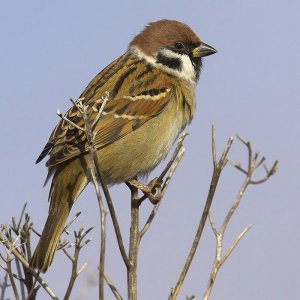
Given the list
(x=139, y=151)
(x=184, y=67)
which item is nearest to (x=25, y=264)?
(x=139, y=151)

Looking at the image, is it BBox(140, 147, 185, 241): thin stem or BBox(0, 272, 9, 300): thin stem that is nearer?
BBox(0, 272, 9, 300): thin stem

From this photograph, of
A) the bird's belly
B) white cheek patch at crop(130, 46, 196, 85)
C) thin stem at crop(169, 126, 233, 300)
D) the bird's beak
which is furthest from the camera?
the bird's beak

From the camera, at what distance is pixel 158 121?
454 centimetres

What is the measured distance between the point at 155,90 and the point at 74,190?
3.50 feet

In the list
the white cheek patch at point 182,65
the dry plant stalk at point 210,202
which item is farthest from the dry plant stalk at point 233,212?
the white cheek patch at point 182,65

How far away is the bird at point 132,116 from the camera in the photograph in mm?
4074

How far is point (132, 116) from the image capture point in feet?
14.7

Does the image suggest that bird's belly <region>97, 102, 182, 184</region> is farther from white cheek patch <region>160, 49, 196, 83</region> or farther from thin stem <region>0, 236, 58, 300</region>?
thin stem <region>0, 236, 58, 300</region>

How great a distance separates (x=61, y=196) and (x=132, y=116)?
83cm

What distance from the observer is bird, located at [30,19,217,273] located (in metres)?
4.07

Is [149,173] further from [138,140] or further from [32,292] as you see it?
[32,292]

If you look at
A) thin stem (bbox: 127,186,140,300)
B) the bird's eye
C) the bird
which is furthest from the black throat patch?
thin stem (bbox: 127,186,140,300)

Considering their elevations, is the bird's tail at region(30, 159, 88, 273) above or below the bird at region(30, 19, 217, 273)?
below

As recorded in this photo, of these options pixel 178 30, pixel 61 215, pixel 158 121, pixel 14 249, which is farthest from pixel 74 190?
pixel 178 30
